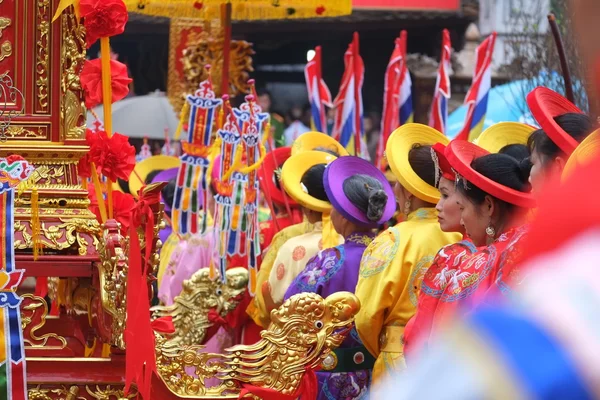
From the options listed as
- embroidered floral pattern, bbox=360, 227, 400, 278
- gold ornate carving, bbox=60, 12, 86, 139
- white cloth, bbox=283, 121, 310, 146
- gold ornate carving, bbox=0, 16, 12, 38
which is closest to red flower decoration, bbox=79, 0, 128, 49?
gold ornate carving, bbox=60, 12, 86, 139

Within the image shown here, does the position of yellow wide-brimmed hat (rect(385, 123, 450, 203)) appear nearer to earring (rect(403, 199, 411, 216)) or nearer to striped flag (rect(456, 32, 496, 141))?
earring (rect(403, 199, 411, 216))

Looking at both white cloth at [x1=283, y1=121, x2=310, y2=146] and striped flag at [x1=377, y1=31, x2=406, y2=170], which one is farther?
white cloth at [x1=283, y1=121, x2=310, y2=146]

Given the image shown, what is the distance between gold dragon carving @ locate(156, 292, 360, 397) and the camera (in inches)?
144

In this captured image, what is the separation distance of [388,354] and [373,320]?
6.0 inches

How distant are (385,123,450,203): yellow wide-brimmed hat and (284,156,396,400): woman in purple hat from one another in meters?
0.24

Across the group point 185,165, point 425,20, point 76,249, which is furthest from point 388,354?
point 425,20

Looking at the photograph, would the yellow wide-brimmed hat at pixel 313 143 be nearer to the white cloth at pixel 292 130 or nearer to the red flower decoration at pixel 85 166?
the red flower decoration at pixel 85 166

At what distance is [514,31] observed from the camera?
477 inches

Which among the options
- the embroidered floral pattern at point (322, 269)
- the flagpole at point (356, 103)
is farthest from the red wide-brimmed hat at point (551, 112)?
the flagpole at point (356, 103)

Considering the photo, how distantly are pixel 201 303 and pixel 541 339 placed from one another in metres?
5.03

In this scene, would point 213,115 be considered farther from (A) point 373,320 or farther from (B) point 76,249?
(B) point 76,249

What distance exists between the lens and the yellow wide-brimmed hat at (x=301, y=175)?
584 centimetres

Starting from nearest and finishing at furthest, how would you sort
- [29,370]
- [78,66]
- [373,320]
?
[29,370] → [78,66] → [373,320]

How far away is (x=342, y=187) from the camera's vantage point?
5160 millimetres
